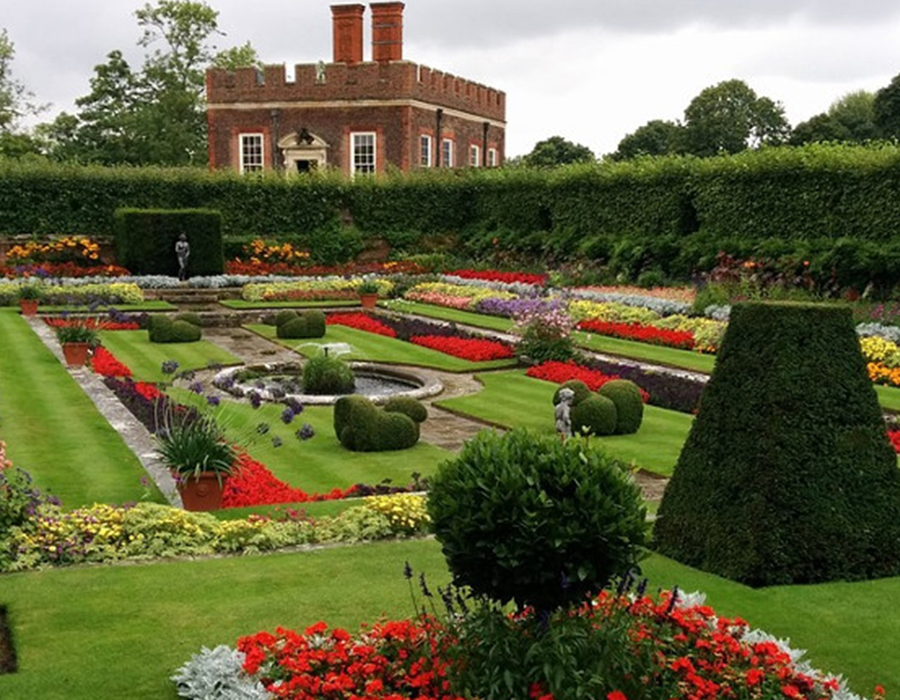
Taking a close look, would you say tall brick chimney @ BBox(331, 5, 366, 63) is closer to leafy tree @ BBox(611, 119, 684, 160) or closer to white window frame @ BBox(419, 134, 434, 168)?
white window frame @ BBox(419, 134, 434, 168)

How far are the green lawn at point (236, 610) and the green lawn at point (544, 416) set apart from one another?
140 inches

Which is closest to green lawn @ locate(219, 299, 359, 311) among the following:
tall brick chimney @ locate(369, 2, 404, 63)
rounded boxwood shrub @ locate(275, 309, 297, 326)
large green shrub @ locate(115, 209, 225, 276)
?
large green shrub @ locate(115, 209, 225, 276)

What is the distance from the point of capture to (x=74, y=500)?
8594mm

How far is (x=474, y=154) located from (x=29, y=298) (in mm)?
27987

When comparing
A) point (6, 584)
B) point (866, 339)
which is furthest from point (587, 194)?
point (6, 584)

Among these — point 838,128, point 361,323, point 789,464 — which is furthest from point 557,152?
point 789,464

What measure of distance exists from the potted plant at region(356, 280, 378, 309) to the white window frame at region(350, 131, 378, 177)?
15.1 metres

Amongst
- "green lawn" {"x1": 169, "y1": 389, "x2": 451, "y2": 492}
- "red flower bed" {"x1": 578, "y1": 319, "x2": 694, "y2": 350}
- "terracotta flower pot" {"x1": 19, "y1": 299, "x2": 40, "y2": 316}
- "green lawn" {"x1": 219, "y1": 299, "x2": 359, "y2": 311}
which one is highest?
"terracotta flower pot" {"x1": 19, "y1": 299, "x2": 40, "y2": 316}

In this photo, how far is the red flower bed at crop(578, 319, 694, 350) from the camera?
61.0ft

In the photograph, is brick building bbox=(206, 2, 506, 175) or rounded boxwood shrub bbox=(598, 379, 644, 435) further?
brick building bbox=(206, 2, 506, 175)

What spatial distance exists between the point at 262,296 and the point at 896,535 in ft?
70.6

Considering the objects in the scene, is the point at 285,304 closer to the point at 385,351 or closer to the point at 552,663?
the point at 385,351

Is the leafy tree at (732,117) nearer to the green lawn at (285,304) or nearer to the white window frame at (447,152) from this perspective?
the white window frame at (447,152)

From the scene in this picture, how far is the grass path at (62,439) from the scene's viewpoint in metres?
8.99
